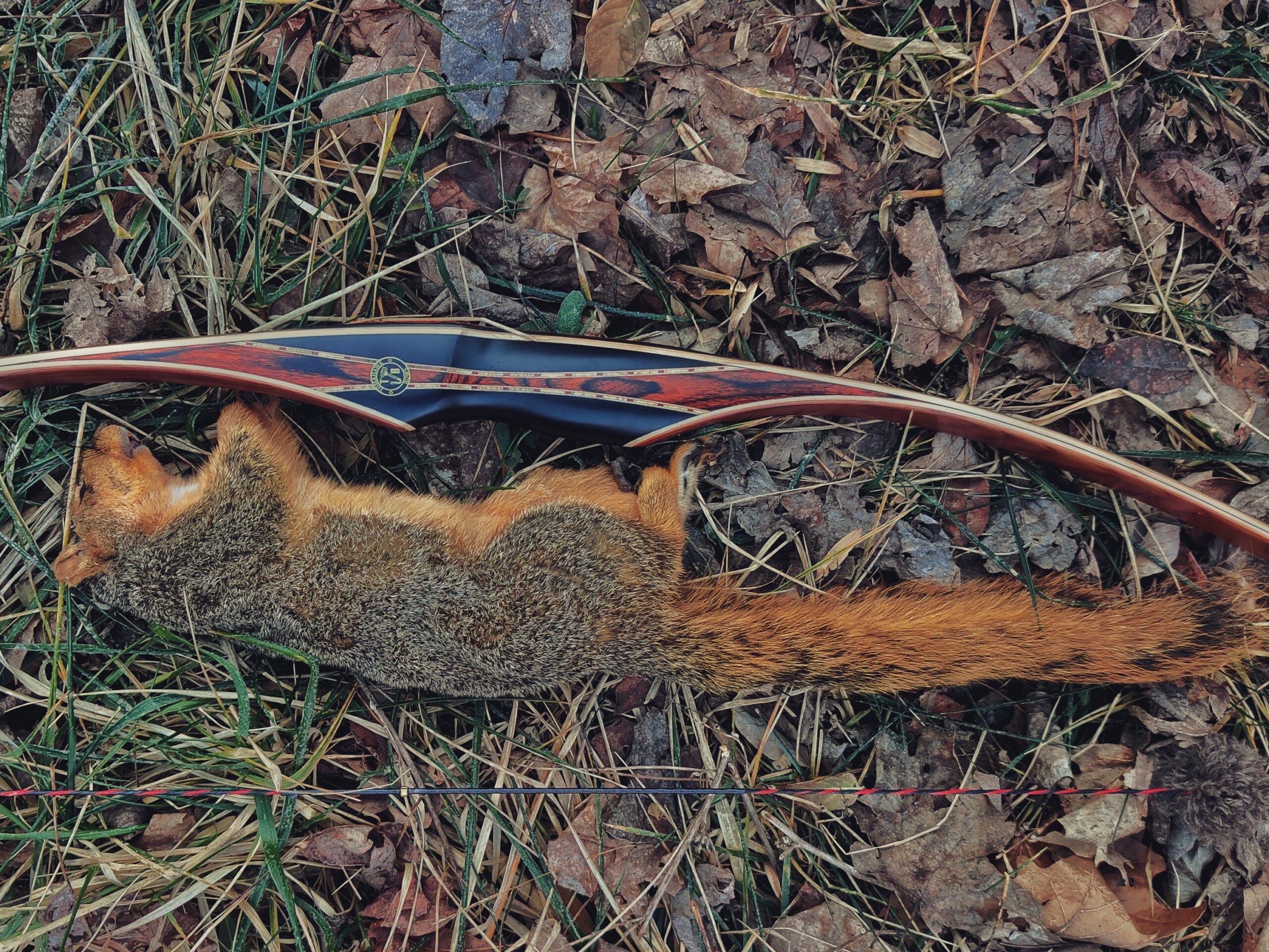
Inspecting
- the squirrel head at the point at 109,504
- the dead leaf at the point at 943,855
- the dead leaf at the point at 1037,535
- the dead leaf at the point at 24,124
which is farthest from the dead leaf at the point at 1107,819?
the dead leaf at the point at 24,124

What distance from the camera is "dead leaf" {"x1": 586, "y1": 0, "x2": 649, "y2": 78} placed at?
331cm

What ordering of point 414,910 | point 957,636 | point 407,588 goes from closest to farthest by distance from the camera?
point 957,636
point 407,588
point 414,910

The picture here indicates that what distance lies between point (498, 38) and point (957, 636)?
2883 millimetres

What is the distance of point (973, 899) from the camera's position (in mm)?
3355

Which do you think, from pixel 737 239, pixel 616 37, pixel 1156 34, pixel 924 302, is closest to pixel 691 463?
pixel 737 239

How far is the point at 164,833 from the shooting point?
345cm

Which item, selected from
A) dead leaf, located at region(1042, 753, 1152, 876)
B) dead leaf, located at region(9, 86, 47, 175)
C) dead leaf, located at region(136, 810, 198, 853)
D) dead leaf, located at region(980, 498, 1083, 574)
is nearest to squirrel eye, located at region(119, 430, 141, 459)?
dead leaf, located at region(9, 86, 47, 175)

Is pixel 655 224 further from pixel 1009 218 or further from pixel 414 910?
pixel 414 910

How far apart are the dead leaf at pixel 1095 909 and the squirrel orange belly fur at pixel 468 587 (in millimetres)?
932

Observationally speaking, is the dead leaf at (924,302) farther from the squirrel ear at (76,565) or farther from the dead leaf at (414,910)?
the squirrel ear at (76,565)

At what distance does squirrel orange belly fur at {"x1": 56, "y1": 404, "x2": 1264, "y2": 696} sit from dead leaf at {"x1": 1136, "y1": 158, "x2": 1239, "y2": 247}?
1.46 m

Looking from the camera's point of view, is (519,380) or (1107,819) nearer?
(519,380)

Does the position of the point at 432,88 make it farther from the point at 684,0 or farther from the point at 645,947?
the point at 645,947

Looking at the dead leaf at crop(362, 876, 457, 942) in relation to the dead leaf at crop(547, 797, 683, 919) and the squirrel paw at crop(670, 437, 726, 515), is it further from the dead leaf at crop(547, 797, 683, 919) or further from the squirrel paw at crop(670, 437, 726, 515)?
the squirrel paw at crop(670, 437, 726, 515)
